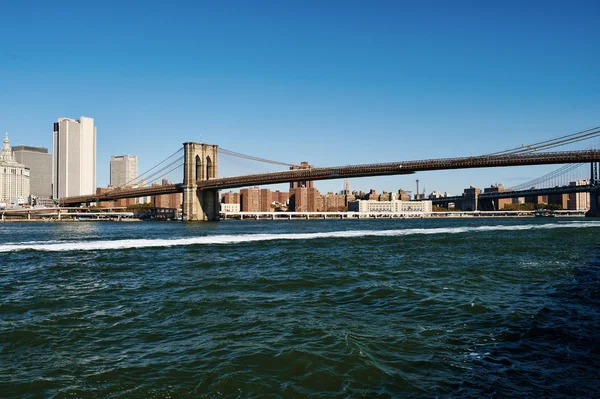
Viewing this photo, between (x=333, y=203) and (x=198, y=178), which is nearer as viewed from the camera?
(x=198, y=178)

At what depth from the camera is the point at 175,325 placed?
297 inches

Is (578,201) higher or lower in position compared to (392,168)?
lower

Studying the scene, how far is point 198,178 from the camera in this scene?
73.2 meters

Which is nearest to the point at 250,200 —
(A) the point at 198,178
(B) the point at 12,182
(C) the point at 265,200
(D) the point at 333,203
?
(C) the point at 265,200

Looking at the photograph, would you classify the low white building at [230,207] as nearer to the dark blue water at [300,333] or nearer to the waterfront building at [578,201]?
the waterfront building at [578,201]

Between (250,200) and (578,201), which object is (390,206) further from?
(578,201)

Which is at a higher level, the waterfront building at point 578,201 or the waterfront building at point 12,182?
the waterfront building at point 12,182

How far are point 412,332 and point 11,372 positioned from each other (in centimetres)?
562

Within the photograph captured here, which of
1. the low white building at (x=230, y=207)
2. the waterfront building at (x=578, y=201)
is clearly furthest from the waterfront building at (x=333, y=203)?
the waterfront building at (x=578, y=201)

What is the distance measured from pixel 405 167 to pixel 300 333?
50589 mm

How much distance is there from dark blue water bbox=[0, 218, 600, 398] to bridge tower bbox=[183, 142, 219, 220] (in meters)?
55.2

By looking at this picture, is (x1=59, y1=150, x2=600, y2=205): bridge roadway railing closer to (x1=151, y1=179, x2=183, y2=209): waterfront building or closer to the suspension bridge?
the suspension bridge

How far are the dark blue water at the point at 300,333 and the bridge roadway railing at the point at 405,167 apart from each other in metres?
39.7

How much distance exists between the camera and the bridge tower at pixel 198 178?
226 feet
